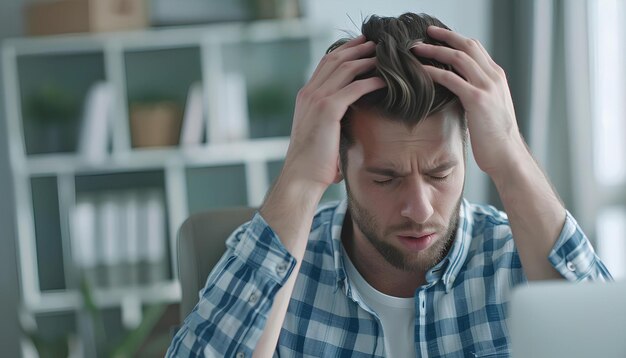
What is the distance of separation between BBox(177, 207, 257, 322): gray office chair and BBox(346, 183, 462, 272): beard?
23 centimetres

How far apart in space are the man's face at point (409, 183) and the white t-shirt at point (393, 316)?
58mm

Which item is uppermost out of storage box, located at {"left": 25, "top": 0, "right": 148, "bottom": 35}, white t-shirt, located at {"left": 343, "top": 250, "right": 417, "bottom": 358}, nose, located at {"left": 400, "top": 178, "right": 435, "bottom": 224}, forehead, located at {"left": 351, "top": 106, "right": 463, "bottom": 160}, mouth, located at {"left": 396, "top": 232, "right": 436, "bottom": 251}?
storage box, located at {"left": 25, "top": 0, "right": 148, "bottom": 35}

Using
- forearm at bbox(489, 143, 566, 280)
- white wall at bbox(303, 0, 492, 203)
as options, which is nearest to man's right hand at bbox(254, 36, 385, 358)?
forearm at bbox(489, 143, 566, 280)

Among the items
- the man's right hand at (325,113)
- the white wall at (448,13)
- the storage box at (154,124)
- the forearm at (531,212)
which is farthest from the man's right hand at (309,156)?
the white wall at (448,13)

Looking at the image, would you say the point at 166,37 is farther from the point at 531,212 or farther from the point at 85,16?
the point at 531,212

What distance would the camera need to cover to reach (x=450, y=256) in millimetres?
1417

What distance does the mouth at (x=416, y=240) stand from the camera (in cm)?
138

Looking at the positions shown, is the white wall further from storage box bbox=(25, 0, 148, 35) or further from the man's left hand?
the man's left hand

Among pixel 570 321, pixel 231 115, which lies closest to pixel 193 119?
pixel 231 115

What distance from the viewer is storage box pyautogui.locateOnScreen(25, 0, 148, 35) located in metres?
3.06

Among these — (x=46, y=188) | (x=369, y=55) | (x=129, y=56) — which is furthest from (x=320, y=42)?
(x=369, y=55)

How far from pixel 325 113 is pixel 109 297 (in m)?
2.04

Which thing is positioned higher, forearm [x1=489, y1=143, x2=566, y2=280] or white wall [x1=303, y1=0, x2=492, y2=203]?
white wall [x1=303, y1=0, x2=492, y2=203]

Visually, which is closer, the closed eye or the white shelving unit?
the closed eye
